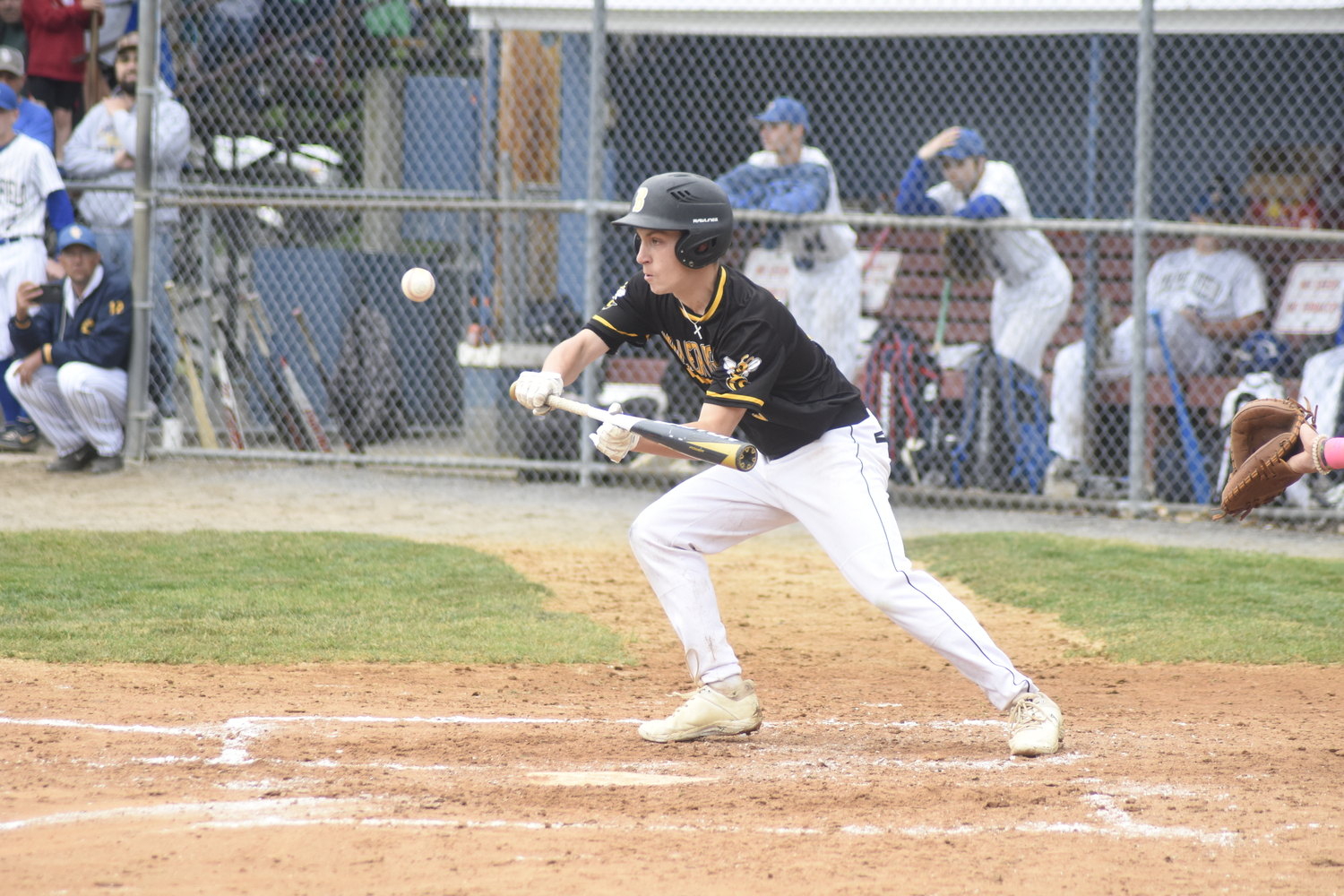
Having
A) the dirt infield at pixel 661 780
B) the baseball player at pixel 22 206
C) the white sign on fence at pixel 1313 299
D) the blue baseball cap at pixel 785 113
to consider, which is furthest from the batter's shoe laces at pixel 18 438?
the white sign on fence at pixel 1313 299

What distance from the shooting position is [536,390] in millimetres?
3670

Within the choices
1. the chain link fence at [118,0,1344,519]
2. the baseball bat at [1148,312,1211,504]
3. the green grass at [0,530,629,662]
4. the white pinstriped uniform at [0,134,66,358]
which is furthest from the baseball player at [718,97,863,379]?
the white pinstriped uniform at [0,134,66,358]

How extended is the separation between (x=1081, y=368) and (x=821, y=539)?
4538mm

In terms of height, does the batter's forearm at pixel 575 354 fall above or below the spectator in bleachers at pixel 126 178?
below

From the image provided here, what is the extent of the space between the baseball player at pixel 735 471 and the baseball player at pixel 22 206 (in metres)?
5.72

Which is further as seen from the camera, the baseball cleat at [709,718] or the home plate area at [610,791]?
the baseball cleat at [709,718]

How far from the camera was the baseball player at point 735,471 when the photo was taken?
3717 millimetres

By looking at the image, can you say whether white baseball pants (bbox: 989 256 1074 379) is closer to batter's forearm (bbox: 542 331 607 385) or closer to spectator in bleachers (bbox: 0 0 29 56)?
batter's forearm (bbox: 542 331 607 385)

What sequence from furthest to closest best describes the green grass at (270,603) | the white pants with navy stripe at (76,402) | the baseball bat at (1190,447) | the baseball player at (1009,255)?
the white pants with navy stripe at (76,402) → the baseball player at (1009,255) → the baseball bat at (1190,447) → the green grass at (270,603)

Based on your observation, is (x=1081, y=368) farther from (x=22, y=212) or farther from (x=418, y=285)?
(x=22, y=212)

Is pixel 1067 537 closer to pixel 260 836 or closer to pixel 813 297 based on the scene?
pixel 813 297

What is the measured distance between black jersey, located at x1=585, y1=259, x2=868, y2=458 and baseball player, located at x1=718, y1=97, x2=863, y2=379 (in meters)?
3.90

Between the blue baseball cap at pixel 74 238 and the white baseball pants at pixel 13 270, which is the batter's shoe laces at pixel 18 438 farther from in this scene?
the blue baseball cap at pixel 74 238

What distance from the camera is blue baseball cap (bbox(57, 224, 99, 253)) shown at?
319 inches
